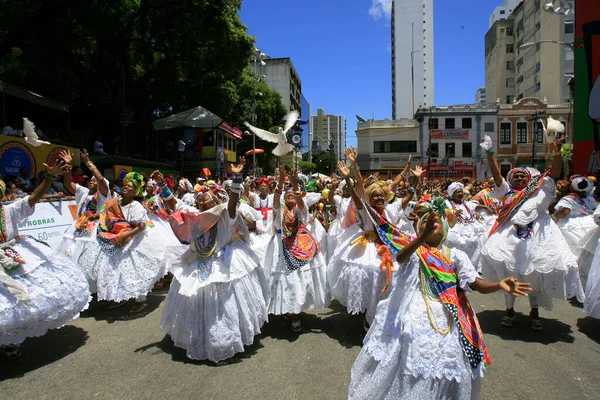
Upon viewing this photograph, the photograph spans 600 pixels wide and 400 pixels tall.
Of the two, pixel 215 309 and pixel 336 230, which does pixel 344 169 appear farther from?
pixel 336 230

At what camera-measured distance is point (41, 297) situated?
13.3 ft

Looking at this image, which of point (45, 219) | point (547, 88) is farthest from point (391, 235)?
point (547, 88)

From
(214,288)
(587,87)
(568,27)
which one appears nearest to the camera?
(214,288)

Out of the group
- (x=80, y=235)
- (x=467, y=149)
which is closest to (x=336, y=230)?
(x=80, y=235)

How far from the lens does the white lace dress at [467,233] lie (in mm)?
7691

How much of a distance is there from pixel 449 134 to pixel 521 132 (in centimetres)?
788

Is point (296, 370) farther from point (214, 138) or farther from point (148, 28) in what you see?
point (214, 138)

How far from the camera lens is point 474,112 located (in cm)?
4694

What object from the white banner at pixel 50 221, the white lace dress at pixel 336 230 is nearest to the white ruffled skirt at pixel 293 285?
the white lace dress at pixel 336 230

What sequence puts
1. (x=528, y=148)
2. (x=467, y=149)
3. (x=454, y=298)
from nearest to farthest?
(x=454, y=298), (x=528, y=148), (x=467, y=149)

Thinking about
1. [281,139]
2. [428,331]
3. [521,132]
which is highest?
[521,132]

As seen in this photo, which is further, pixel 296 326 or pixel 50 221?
pixel 50 221

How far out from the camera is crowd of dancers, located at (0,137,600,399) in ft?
8.86

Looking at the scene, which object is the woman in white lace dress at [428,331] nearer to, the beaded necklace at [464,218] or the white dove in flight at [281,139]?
the white dove in flight at [281,139]
